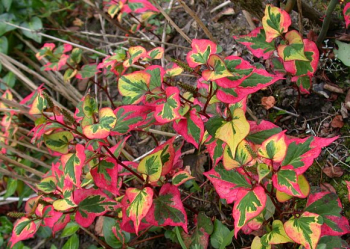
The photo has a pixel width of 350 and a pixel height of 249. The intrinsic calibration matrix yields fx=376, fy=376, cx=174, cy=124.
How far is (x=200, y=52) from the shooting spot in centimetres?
107

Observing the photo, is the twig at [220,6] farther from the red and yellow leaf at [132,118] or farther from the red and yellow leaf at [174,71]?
the red and yellow leaf at [132,118]

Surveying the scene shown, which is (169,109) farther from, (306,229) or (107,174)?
(306,229)

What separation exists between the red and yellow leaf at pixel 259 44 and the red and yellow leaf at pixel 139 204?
0.63m

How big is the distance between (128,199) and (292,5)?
934 mm

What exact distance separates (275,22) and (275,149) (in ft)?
1.65

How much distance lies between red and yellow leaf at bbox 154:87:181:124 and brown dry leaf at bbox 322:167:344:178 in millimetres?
644

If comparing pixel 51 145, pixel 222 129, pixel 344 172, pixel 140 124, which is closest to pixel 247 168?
pixel 222 129

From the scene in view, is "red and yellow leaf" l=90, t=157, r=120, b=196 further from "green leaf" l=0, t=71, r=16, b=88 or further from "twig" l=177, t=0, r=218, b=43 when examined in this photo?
"green leaf" l=0, t=71, r=16, b=88

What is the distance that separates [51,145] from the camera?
1227 millimetres


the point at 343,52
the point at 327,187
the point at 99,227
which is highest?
the point at 343,52

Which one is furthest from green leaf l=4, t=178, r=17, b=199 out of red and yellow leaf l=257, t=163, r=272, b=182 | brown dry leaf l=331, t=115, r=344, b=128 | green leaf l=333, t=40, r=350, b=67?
green leaf l=333, t=40, r=350, b=67

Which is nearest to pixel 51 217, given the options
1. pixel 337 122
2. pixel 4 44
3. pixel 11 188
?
pixel 11 188

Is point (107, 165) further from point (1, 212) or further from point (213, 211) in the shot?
point (1, 212)

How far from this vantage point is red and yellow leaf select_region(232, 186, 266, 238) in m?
0.92
